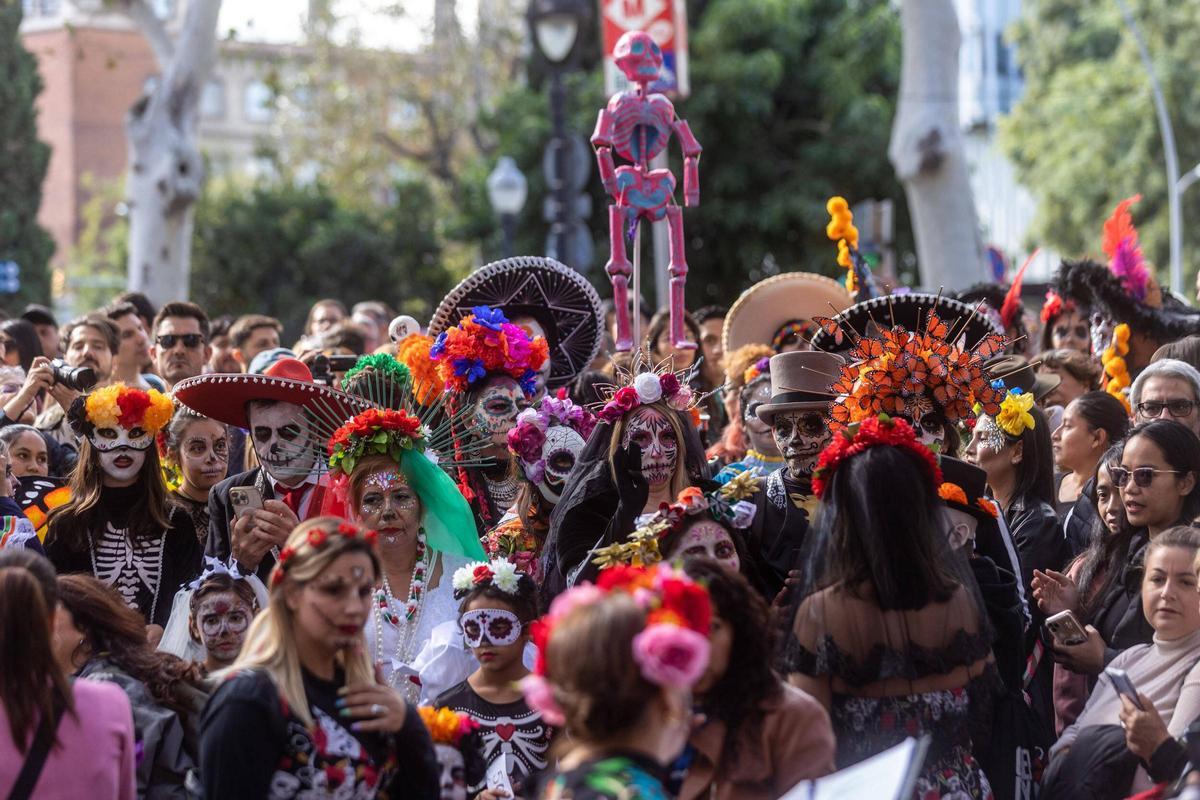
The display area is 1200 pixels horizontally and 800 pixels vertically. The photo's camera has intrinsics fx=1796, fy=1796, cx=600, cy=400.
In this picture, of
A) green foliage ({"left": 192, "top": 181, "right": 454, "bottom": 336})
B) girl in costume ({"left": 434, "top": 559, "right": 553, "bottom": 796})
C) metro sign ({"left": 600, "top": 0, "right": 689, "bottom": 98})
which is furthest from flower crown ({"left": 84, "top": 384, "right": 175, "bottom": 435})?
green foliage ({"left": 192, "top": 181, "right": 454, "bottom": 336})

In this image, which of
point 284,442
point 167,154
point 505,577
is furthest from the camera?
point 167,154

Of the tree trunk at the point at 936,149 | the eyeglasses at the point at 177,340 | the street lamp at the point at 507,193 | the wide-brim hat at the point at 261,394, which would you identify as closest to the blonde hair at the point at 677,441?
the wide-brim hat at the point at 261,394

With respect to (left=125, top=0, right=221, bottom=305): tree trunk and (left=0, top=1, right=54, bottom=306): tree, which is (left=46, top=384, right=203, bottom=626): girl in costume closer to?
(left=125, top=0, right=221, bottom=305): tree trunk

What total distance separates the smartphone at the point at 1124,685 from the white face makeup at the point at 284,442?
11.3 feet

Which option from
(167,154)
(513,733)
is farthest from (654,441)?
(167,154)

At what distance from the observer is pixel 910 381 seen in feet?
21.1

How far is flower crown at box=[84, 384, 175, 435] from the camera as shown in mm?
7305

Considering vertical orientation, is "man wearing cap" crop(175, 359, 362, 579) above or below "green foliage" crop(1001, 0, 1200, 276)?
below

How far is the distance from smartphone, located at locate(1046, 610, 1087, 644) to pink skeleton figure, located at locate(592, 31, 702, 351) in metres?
2.89

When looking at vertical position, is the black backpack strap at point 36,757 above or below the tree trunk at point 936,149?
below

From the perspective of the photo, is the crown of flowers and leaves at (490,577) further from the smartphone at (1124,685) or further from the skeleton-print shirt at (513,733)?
the smartphone at (1124,685)

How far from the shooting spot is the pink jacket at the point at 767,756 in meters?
4.55

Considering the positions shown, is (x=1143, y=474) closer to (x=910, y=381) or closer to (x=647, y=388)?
(x=910, y=381)

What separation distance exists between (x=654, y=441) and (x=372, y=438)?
1.08m
